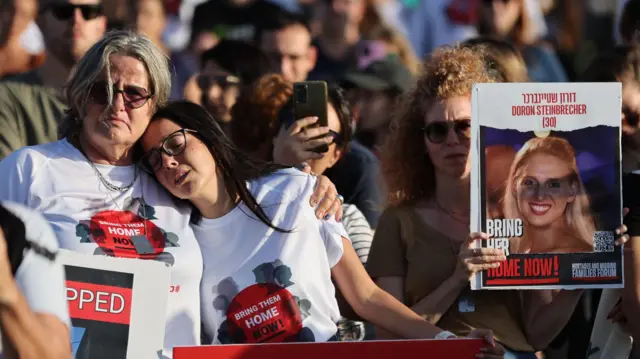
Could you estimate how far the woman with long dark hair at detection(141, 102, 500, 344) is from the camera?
12.2ft

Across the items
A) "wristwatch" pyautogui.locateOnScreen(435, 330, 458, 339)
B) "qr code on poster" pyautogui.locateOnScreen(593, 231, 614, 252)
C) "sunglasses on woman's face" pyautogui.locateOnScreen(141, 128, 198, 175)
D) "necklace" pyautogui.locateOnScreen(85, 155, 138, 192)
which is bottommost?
"wristwatch" pyautogui.locateOnScreen(435, 330, 458, 339)

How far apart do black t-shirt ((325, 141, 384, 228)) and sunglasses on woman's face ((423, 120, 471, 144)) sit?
0.63 meters

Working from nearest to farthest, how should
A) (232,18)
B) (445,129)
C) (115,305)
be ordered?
(115,305) < (445,129) < (232,18)

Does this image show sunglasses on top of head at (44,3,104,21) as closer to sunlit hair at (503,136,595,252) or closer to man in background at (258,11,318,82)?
man in background at (258,11,318,82)

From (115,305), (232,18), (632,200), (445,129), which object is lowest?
(115,305)

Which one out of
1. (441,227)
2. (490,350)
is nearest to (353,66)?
(441,227)

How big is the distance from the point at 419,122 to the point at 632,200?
85cm

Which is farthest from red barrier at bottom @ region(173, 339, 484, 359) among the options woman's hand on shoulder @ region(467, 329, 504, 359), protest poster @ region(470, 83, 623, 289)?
protest poster @ region(470, 83, 623, 289)

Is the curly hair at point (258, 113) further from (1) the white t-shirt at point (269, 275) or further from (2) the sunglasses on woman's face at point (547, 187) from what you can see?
(2) the sunglasses on woman's face at point (547, 187)

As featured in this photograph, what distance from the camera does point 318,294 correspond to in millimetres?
3777

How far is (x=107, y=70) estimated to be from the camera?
12.2 ft

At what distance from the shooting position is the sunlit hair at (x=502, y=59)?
16.0ft

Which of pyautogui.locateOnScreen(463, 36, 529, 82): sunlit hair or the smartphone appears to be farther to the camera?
pyautogui.locateOnScreen(463, 36, 529, 82): sunlit hair

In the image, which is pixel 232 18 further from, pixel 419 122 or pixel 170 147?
pixel 170 147
